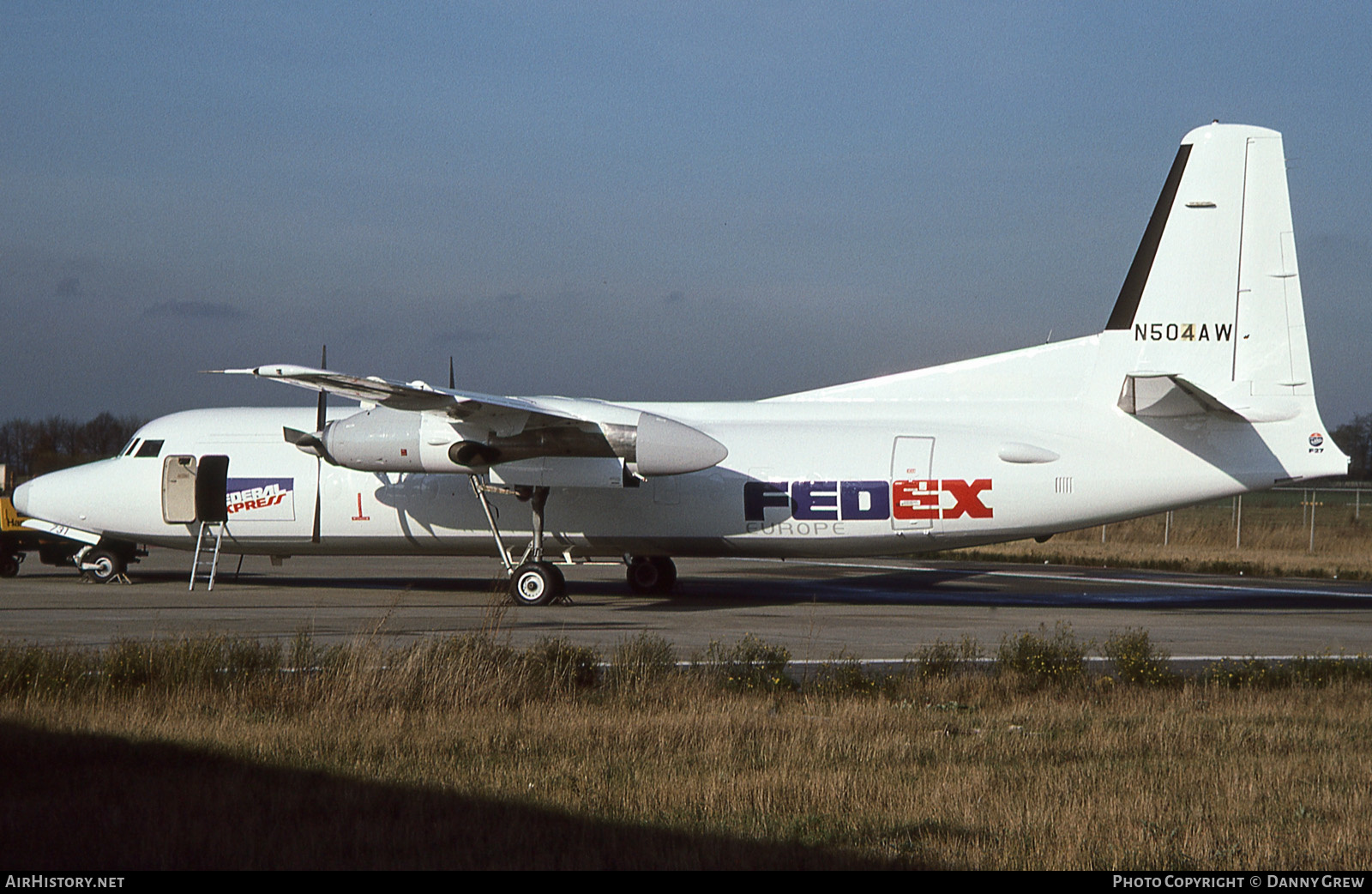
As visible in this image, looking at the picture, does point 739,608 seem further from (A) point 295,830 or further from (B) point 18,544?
(B) point 18,544

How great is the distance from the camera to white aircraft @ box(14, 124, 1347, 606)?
57.9 ft

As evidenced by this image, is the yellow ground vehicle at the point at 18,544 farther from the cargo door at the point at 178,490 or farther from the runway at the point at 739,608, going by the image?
the cargo door at the point at 178,490

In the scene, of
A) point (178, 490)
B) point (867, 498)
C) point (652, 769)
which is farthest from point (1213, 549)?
point (652, 769)

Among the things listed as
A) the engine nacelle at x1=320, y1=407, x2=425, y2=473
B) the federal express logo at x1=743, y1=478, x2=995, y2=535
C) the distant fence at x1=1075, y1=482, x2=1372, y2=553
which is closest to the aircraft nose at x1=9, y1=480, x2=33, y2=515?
the engine nacelle at x1=320, y1=407, x2=425, y2=473

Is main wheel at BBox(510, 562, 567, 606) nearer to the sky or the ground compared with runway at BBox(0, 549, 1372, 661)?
nearer to the sky

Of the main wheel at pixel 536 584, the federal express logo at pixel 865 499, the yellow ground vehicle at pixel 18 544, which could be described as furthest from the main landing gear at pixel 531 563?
the yellow ground vehicle at pixel 18 544

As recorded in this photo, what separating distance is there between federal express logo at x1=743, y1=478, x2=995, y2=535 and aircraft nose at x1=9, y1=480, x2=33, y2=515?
1436cm

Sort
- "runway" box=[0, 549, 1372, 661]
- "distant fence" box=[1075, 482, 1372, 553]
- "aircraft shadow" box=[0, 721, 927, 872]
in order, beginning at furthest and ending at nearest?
"distant fence" box=[1075, 482, 1372, 553] < "runway" box=[0, 549, 1372, 661] < "aircraft shadow" box=[0, 721, 927, 872]

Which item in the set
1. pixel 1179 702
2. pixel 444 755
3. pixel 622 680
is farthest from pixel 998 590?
pixel 444 755

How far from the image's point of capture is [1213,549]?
38406 mm

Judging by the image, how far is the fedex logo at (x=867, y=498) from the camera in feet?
61.8

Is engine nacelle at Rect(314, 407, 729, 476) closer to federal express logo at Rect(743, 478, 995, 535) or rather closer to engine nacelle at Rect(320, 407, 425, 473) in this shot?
engine nacelle at Rect(320, 407, 425, 473)

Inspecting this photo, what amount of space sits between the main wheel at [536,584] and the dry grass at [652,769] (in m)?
8.13

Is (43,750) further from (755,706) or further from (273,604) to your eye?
(273,604)
